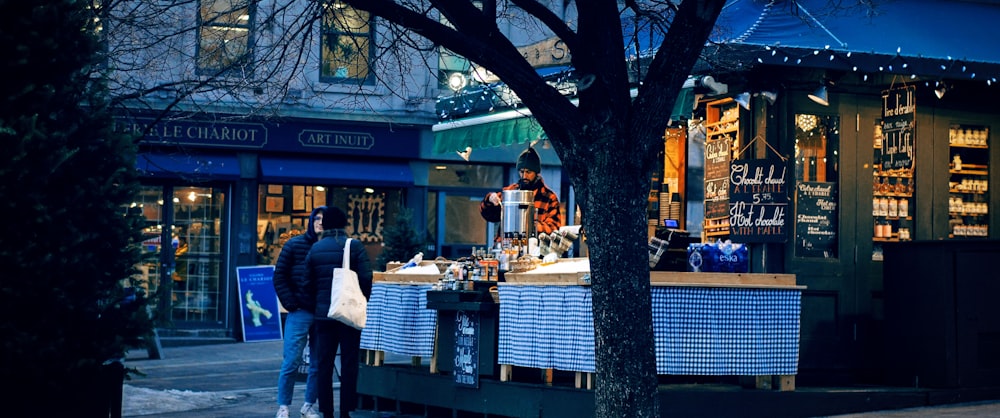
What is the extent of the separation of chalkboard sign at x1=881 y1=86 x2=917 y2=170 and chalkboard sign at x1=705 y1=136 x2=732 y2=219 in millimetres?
1468

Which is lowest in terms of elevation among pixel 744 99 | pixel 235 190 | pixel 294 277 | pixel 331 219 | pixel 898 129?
pixel 294 277

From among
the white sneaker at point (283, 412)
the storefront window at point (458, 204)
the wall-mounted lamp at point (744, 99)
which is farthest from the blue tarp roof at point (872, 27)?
the storefront window at point (458, 204)

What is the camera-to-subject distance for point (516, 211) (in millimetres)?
11570

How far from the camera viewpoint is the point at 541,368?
10289mm

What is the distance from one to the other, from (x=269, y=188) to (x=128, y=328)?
12.9m

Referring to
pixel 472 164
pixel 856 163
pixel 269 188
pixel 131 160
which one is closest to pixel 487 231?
pixel 472 164

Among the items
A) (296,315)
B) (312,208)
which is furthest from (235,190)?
(296,315)

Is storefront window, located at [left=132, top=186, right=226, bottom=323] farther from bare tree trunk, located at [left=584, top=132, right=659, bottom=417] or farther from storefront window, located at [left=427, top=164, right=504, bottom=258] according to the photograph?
bare tree trunk, located at [left=584, top=132, right=659, bottom=417]

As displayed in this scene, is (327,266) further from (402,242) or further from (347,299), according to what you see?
(402,242)

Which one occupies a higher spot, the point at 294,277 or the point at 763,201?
the point at 763,201

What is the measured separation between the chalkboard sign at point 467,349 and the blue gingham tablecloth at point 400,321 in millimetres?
511

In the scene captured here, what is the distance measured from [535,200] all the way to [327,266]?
240 cm

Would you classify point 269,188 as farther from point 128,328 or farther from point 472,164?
point 128,328

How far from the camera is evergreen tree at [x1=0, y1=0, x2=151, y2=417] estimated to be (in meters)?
8.27
